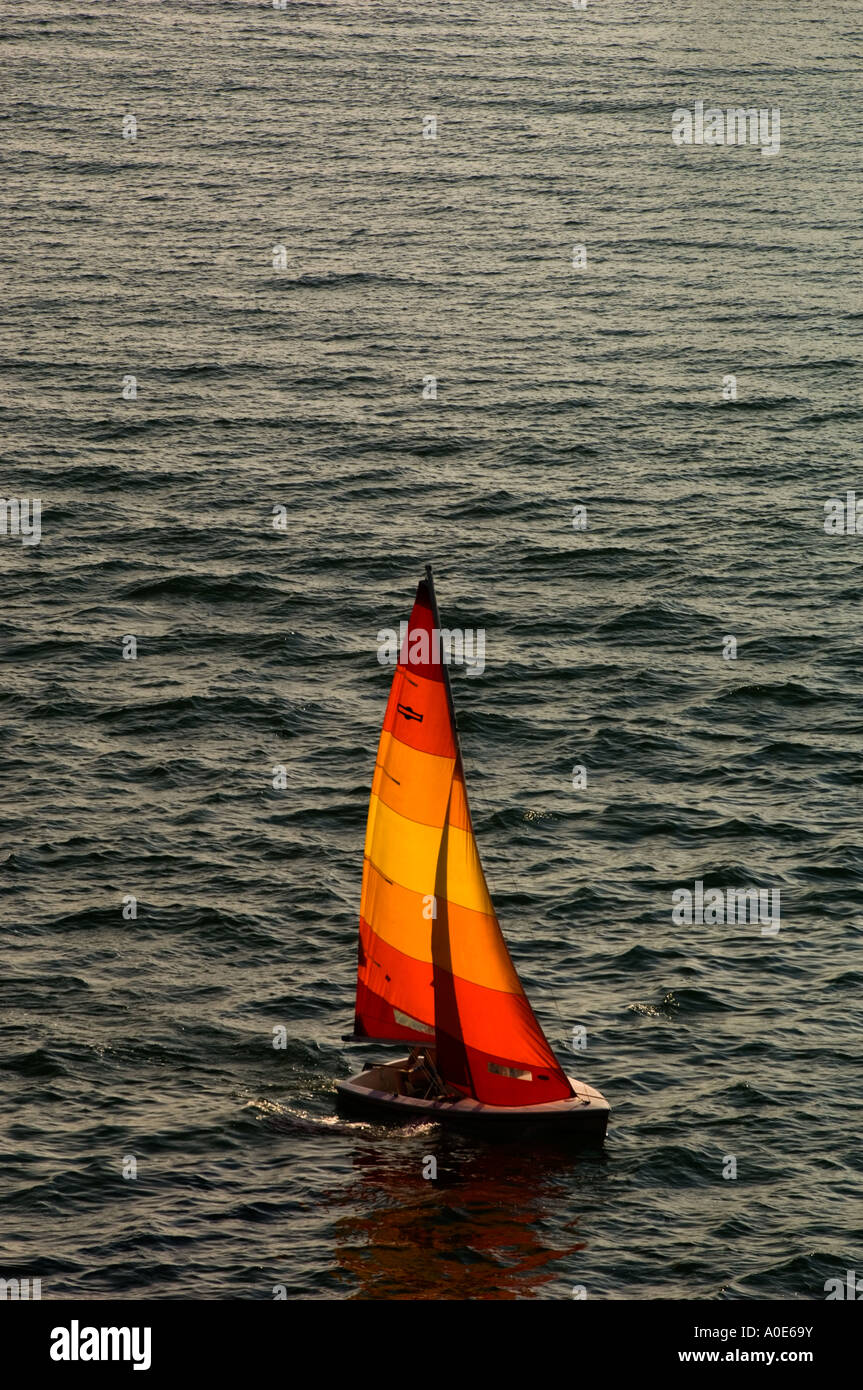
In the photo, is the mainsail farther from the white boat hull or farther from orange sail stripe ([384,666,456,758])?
the white boat hull

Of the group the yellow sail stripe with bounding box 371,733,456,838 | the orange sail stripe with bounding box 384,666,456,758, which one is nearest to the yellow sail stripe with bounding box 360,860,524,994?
the yellow sail stripe with bounding box 371,733,456,838

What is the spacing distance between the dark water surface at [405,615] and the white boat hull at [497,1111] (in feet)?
2.06

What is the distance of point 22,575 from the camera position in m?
76.4

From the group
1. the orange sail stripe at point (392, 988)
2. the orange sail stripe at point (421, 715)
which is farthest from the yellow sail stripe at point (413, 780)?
the orange sail stripe at point (392, 988)

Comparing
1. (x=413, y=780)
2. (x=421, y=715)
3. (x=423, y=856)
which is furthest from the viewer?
(x=423, y=856)

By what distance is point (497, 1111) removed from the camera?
41562 millimetres

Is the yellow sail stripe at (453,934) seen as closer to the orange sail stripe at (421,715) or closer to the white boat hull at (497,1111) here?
the white boat hull at (497,1111)

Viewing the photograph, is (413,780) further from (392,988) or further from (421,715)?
(392,988)

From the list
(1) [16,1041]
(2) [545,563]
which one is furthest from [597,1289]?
(2) [545,563]

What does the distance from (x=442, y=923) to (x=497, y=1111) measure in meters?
4.32

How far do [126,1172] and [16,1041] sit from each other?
21.2ft

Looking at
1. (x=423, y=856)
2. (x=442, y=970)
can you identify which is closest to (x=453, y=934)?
(x=442, y=970)

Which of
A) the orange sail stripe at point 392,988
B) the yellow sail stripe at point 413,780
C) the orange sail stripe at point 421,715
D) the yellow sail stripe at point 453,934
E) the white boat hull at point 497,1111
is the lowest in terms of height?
the white boat hull at point 497,1111

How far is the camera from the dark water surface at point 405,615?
41.6m
